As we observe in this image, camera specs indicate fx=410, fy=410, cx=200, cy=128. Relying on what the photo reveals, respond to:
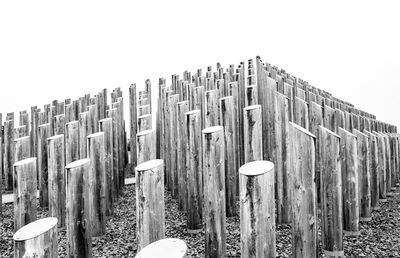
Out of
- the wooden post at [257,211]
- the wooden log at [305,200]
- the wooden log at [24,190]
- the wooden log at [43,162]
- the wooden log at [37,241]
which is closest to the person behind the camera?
the wooden log at [37,241]

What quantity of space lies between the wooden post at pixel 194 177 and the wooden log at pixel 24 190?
988mm

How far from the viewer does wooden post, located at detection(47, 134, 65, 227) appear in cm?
270

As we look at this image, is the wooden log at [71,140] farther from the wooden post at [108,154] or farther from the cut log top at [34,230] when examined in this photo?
the cut log top at [34,230]

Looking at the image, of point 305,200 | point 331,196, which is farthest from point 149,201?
point 331,196

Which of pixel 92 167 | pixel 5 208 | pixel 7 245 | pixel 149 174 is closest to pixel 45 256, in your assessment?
pixel 149 174

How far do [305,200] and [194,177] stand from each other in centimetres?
96

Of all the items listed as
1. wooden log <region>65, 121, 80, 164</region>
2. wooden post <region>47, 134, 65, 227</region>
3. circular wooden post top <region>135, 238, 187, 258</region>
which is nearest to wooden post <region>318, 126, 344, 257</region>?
circular wooden post top <region>135, 238, 187, 258</region>

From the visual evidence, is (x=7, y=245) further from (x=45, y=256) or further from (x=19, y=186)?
(x=45, y=256)

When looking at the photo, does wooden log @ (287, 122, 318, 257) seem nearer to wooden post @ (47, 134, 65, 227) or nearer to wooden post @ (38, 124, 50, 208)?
wooden post @ (47, 134, 65, 227)

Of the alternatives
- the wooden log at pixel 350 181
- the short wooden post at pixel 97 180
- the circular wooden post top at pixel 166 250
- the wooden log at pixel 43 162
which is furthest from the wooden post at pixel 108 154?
the circular wooden post top at pixel 166 250

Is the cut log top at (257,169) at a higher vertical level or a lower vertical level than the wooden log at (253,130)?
lower

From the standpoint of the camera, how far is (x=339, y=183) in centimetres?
245

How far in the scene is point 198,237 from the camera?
287 centimetres

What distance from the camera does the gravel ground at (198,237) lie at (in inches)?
105
